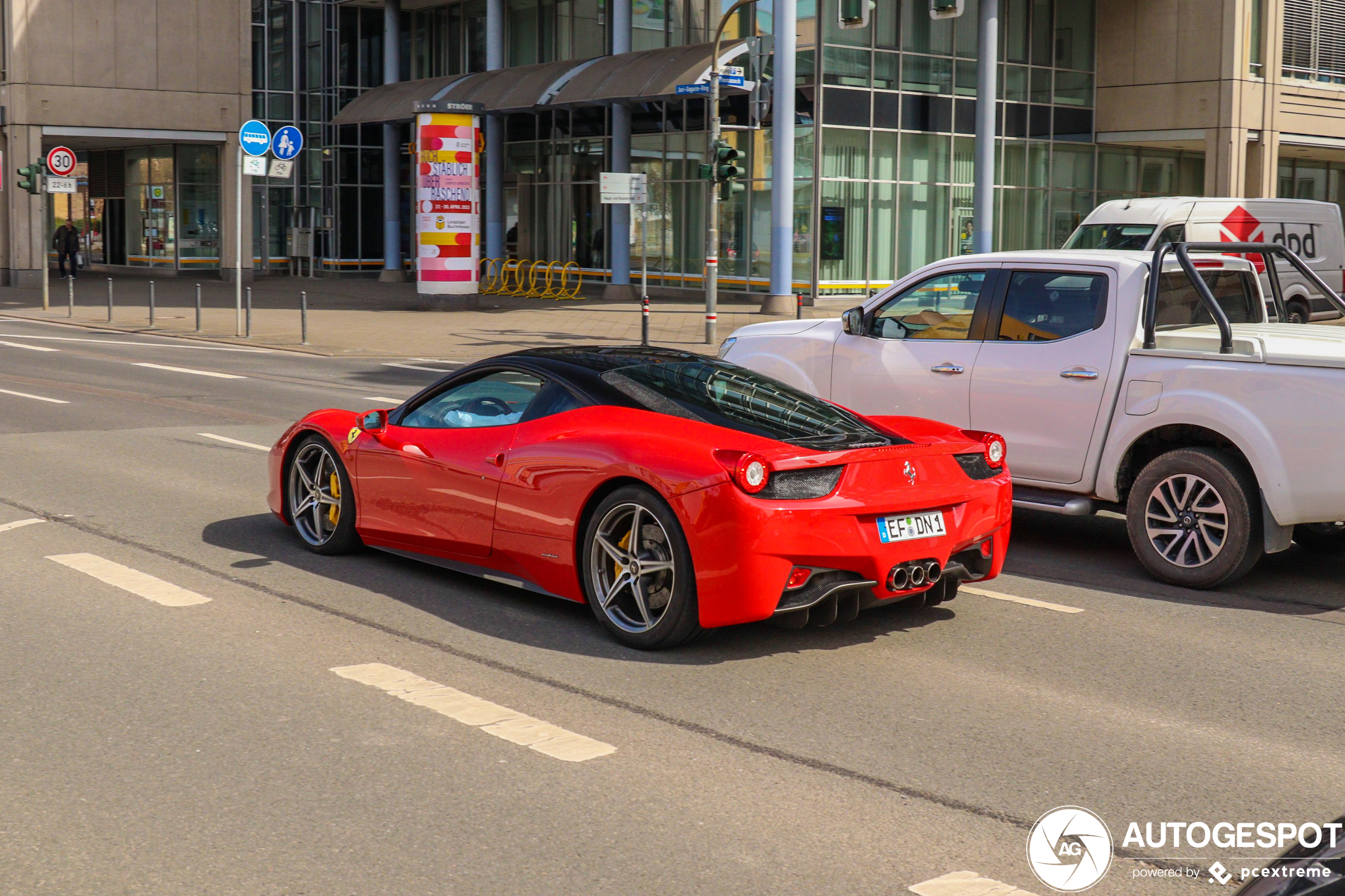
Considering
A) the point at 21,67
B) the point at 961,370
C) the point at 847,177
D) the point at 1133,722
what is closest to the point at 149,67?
the point at 21,67

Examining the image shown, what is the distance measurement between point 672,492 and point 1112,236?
1974cm

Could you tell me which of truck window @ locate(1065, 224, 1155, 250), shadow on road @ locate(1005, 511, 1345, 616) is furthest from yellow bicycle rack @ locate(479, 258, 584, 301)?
shadow on road @ locate(1005, 511, 1345, 616)

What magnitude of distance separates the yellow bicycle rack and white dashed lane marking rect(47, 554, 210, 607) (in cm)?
3022

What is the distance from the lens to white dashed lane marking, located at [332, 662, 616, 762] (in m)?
4.99

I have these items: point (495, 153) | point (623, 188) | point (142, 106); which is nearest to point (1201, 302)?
point (623, 188)

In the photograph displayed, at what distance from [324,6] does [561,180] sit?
14.5 metres

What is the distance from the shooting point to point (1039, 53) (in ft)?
125

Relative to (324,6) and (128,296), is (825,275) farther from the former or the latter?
(324,6)

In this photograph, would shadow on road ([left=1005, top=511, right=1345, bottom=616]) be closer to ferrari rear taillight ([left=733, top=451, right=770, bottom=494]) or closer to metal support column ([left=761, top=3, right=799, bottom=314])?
ferrari rear taillight ([left=733, top=451, right=770, bottom=494])

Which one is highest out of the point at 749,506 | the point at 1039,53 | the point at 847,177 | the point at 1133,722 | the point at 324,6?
the point at 324,6

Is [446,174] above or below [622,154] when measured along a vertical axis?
below

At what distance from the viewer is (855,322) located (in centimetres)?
961

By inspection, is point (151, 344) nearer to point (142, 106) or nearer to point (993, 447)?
point (993, 447)

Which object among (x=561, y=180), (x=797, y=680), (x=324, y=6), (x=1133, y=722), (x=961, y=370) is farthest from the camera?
(x=324, y=6)
